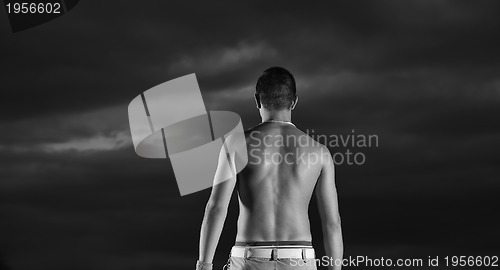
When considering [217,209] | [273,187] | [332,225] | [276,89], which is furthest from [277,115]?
[332,225]

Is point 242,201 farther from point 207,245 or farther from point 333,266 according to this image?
point 333,266

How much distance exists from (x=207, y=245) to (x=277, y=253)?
2.66 ft

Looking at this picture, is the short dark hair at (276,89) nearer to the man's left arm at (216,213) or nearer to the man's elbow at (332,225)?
the man's left arm at (216,213)

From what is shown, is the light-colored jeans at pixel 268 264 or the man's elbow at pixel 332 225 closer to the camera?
the light-colored jeans at pixel 268 264

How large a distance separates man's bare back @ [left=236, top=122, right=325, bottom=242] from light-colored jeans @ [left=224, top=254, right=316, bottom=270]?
0.79ft

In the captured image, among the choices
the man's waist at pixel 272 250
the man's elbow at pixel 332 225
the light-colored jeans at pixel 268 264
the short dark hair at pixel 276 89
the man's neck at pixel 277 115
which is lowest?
the light-colored jeans at pixel 268 264

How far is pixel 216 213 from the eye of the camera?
27.1 feet

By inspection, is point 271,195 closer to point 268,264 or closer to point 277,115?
point 268,264

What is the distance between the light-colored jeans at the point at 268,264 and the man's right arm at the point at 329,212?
1.29ft

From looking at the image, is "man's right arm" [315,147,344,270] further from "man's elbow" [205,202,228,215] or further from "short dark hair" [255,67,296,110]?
"man's elbow" [205,202,228,215]

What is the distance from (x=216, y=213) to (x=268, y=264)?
838mm

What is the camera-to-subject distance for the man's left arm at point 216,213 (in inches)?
326

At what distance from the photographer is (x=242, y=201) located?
8.43 metres

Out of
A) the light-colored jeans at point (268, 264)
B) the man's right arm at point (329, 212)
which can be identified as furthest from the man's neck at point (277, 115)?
the light-colored jeans at point (268, 264)
